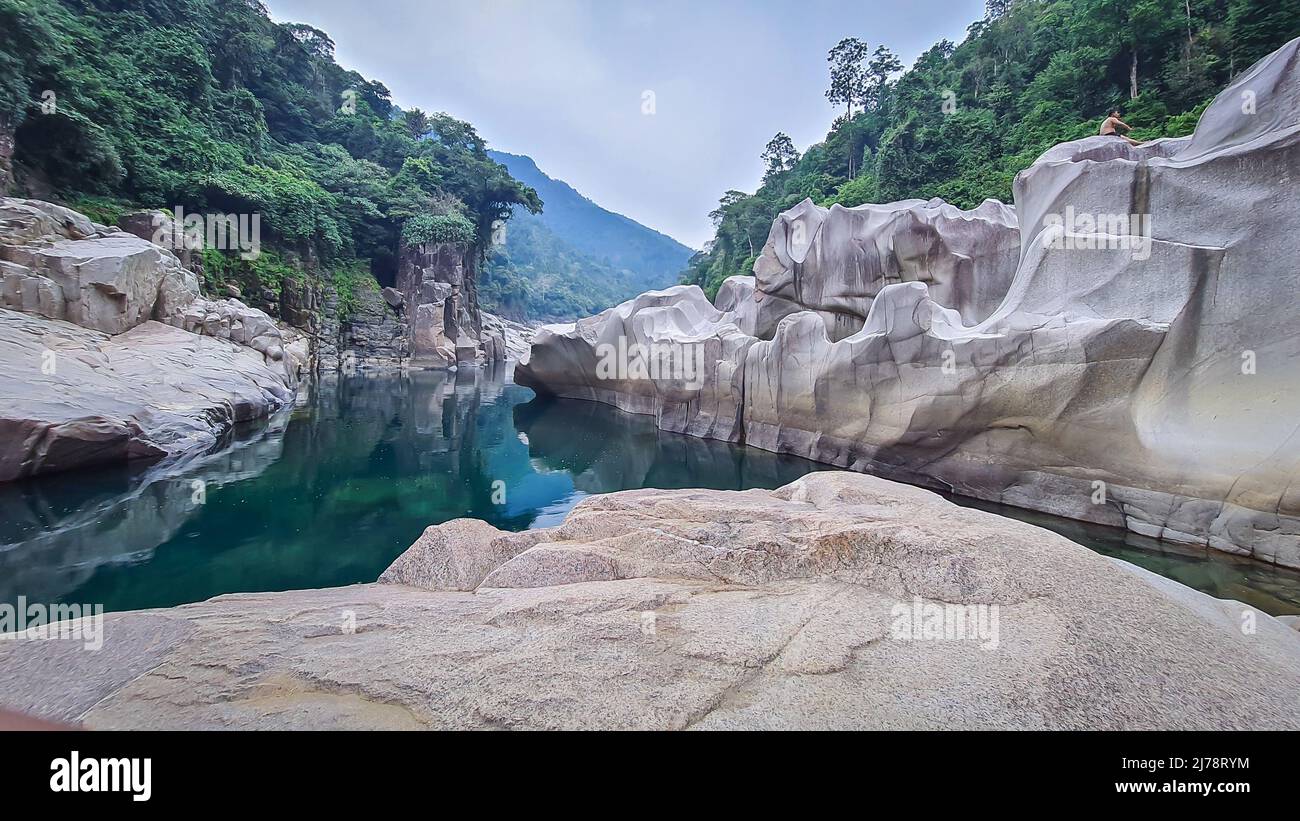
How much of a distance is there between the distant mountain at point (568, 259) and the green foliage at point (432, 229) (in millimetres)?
12413

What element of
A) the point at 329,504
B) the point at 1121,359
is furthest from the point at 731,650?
the point at 329,504

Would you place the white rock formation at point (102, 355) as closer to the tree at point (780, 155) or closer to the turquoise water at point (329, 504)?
the turquoise water at point (329, 504)

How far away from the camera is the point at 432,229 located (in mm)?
28297

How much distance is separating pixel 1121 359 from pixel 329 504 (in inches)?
375

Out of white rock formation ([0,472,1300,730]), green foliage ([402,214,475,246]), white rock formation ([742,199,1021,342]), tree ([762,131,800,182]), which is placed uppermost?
tree ([762,131,800,182])

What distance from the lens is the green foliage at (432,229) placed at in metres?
28.2

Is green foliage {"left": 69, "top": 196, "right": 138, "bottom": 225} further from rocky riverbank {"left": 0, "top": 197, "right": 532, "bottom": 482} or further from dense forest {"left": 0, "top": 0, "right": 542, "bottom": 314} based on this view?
rocky riverbank {"left": 0, "top": 197, "right": 532, "bottom": 482}

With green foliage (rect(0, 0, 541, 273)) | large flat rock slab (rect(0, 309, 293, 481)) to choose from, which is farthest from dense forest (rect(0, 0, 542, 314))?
large flat rock slab (rect(0, 309, 293, 481))

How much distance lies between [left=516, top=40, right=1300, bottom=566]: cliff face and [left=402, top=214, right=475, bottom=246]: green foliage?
2408 centimetres

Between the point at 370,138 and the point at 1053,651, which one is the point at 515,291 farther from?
the point at 1053,651

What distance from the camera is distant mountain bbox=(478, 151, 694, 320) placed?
55.0 m

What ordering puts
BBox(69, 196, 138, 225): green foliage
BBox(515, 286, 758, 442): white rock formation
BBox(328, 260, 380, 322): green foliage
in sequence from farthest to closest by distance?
1. BBox(328, 260, 380, 322): green foliage
2. BBox(69, 196, 138, 225): green foliage
3. BBox(515, 286, 758, 442): white rock formation

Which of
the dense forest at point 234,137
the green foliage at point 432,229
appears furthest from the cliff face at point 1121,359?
the green foliage at point 432,229
